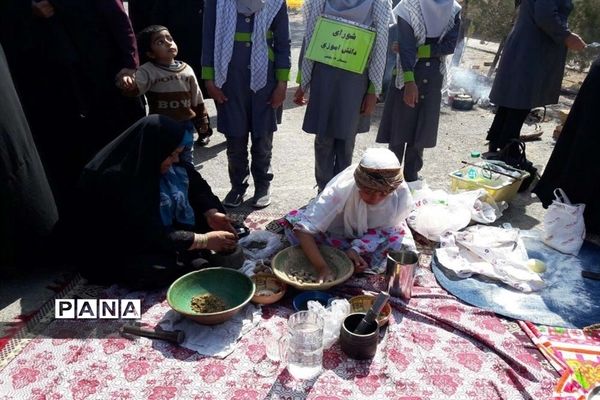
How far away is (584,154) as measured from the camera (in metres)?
3.56

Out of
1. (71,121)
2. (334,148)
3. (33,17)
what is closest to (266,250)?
(334,148)

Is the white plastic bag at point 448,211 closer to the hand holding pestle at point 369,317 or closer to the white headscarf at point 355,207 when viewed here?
the white headscarf at point 355,207

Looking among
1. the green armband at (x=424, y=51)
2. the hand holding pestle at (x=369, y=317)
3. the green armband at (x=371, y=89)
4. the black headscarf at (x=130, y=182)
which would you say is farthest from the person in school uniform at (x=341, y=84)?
the hand holding pestle at (x=369, y=317)

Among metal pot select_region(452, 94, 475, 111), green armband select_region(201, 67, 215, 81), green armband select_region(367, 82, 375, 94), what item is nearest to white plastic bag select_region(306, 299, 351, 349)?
green armband select_region(367, 82, 375, 94)

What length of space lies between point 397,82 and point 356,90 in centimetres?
50

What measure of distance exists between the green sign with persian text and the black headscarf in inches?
51.8

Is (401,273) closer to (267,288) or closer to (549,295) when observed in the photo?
(267,288)

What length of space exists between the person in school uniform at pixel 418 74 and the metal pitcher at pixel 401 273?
1462 millimetres

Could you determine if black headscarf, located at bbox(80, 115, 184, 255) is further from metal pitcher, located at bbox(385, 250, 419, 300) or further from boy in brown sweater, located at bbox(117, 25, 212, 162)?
metal pitcher, located at bbox(385, 250, 419, 300)

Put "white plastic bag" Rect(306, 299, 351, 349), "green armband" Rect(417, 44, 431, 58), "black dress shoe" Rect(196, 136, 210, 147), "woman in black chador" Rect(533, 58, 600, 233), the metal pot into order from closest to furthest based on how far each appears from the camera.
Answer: "white plastic bag" Rect(306, 299, 351, 349), "woman in black chador" Rect(533, 58, 600, 233), "green armband" Rect(417, 44, 431, 58), "black dress shoe" Rect(196, 136, 210, 147), the metal pot

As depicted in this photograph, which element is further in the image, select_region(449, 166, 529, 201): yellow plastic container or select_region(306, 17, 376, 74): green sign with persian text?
select_region(449, 166, 529, 201): yellow plastic container

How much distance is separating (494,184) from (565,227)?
674mm

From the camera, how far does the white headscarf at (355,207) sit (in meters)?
2.73

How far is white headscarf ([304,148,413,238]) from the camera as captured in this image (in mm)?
2730
